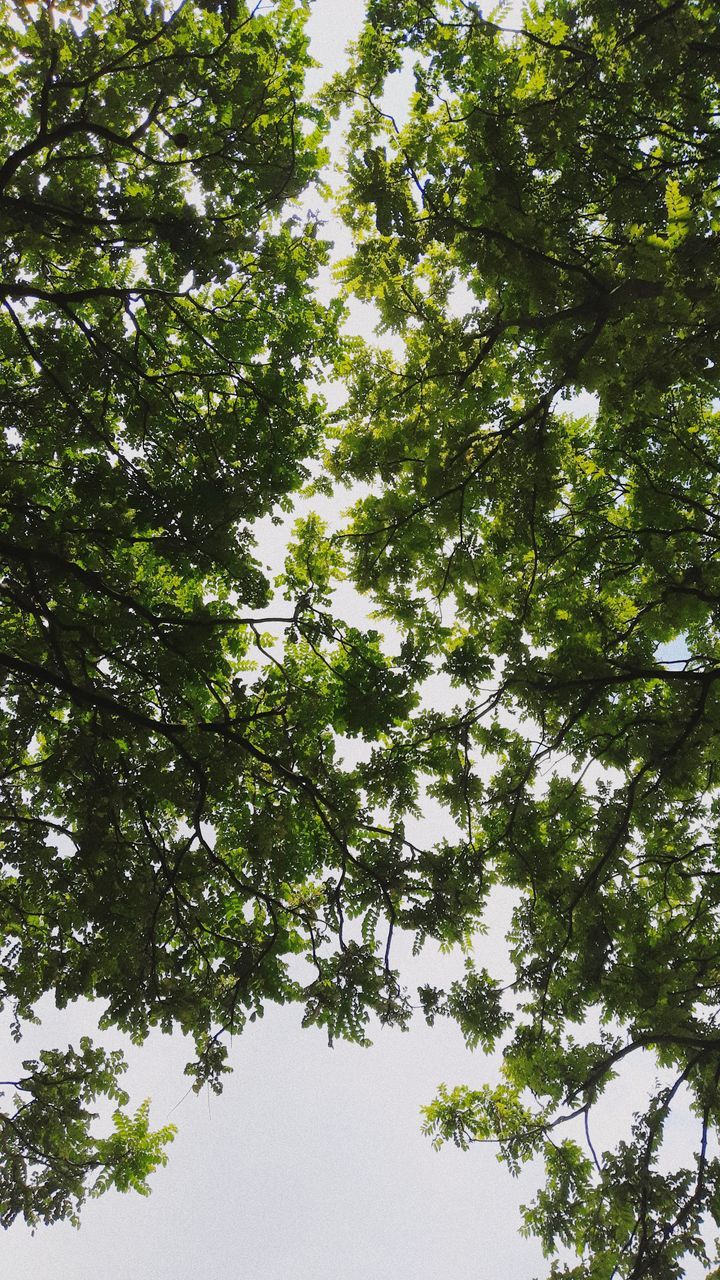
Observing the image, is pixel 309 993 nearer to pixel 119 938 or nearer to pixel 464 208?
pixel 119 938

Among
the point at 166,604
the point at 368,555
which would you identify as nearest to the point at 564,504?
the point at 368,555

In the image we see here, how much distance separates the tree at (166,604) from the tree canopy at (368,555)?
0.05m

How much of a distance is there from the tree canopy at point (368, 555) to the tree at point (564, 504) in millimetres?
42

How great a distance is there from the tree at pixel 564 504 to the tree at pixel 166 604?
32.8 inches

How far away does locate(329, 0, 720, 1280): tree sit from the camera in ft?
16.3

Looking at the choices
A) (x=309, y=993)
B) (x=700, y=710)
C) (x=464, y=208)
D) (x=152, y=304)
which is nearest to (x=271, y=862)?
(x=309, y=993)

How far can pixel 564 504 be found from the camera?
7250 mm

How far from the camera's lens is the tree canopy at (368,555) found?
5.21 meters

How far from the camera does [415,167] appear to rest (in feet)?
19.2

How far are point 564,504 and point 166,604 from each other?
14.0 ft

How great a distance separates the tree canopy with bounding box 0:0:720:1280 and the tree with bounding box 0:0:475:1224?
5 cm

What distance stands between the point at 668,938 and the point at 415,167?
758 centimetres

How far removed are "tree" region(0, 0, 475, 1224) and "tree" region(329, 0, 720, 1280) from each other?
2.73 ft

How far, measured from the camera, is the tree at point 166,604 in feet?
17.5
